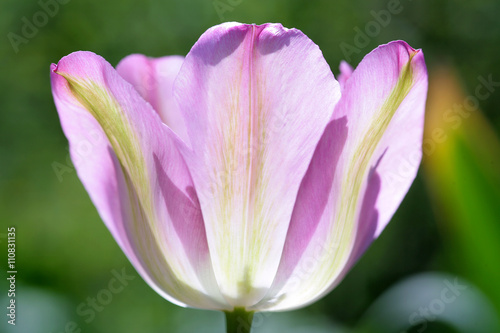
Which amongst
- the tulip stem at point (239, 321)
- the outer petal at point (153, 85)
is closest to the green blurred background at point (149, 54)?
the outer petal at point (153, 85)

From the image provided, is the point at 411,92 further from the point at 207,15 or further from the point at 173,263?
the point at 207,15

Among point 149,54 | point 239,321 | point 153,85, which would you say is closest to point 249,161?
point 239,321

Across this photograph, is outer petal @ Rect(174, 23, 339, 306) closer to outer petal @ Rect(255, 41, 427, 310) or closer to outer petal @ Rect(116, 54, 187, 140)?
outer petal @ Rect(255, 41, 427, 310)

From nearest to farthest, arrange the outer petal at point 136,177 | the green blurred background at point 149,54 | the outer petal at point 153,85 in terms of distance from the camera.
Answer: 1. the outer petal at point 136,177
2. the outer petal at point 153,85
3. the green blurred background at point 149,54

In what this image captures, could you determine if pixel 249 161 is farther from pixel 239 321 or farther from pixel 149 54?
pixel 149 54

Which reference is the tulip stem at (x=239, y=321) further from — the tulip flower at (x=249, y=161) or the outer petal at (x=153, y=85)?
the outer petal at (x=153, y=85)

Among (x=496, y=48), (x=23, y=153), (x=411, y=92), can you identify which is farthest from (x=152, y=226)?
(x=496, y=48)
